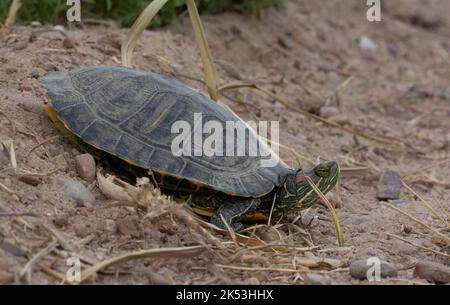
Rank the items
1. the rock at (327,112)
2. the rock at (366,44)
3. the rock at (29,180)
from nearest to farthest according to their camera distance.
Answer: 1. the rock at (29,180)
2. the rock at (327,112)
3. the rock at (366,44)

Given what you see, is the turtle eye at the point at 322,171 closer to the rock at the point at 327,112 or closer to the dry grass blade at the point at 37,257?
the dry grass blade at the point at 37,257

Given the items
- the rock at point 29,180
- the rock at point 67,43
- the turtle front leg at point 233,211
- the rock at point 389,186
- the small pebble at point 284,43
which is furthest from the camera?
the small pebble at point 284,43

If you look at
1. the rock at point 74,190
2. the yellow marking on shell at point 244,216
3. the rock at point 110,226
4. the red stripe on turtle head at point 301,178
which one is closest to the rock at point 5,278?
the rock at point 110,226

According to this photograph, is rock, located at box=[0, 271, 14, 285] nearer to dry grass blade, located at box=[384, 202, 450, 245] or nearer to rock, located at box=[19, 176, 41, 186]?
rock, located at box=[19, 176, 41, 186]

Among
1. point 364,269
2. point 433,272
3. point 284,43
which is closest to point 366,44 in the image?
point 284,43

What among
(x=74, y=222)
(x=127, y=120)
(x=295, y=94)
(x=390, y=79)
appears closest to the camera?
(x=74, y=222)

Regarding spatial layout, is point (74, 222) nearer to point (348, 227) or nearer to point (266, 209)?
point (266, 209)

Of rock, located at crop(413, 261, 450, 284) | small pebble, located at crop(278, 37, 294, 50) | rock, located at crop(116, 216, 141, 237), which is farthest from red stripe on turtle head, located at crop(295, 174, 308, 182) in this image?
small pebble, located at crop(278, 37, 294, 50)
